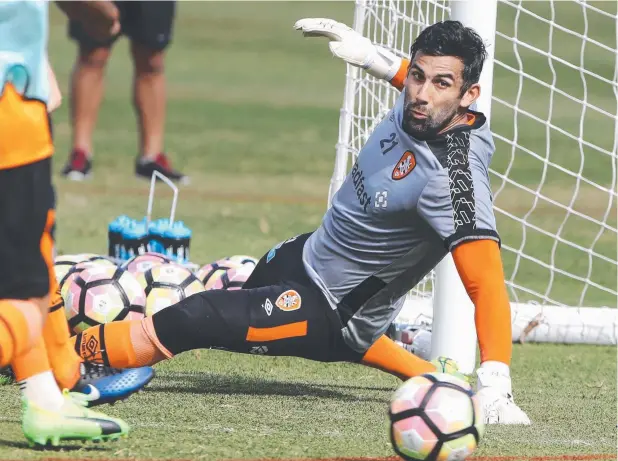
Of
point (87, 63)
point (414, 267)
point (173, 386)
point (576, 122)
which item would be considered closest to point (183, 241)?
point (173, 386)

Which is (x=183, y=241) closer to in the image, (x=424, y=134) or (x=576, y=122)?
(x=424, y=134)

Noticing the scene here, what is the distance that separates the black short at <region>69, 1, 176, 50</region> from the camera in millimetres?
11781

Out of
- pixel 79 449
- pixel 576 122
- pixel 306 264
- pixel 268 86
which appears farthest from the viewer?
pixel 268 86

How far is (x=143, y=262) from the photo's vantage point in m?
6.92

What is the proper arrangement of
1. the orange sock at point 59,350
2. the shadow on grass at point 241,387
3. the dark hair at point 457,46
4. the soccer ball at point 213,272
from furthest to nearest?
the soccer ball at point 213,272
the shadow on grass at point 241,387
the dark hair at point 457,46
the orange sock at point 59,350

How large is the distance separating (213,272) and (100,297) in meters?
0.83

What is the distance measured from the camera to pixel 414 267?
5199 millimetres

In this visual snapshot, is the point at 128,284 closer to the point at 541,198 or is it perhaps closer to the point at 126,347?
the point at 126,347

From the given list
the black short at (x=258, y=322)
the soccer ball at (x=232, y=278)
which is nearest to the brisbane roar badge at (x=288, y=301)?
the black short at (x=258, y=322)

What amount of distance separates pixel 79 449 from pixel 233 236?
5.88 metres

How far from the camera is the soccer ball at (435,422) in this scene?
410 centimetres

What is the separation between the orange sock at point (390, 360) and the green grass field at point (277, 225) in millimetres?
154

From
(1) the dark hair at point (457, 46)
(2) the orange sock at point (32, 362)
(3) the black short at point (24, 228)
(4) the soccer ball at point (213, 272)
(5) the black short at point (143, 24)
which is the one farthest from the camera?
(5) the black short at point (143, 24)

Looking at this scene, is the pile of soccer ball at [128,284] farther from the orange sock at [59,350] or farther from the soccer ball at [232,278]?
the orange sock at [59,350]
